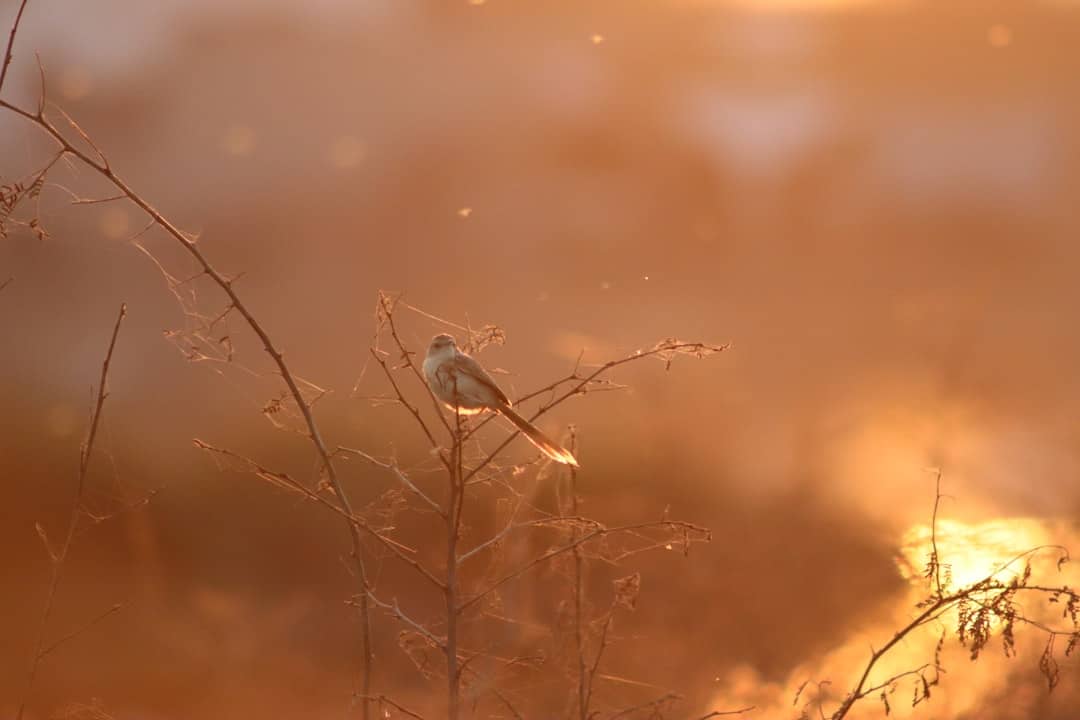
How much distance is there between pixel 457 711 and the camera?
175 centimetres

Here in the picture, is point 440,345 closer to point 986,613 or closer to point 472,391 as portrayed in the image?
point 472,391

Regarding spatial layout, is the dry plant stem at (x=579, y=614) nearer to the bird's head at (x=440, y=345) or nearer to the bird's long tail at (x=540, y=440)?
the bird's long tail at (x=540, y=440)

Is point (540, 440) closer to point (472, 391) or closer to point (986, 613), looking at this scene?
point (472, 391)

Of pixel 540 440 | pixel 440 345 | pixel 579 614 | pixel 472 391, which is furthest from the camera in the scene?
pixel 440 345

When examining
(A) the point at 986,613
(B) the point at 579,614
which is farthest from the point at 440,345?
(A) the point at 986,613

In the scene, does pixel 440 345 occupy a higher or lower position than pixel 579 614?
higher

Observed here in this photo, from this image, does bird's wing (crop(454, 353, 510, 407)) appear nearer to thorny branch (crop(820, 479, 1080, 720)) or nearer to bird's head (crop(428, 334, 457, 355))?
bird's head (crop(428, 334, 457, 355))

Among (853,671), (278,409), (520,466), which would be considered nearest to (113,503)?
(278,409)

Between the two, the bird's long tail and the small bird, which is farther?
the small bird

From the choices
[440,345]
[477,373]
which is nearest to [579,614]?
[477,373]

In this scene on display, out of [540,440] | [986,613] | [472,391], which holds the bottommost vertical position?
[986,613]

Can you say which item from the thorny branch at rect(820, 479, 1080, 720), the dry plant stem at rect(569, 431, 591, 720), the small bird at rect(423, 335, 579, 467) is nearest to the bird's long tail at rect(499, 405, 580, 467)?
the small bird at rect(423, 335, 579, 467)

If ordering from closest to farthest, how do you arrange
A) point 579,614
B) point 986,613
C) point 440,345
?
point 986,613
point 579,614
point 440,345

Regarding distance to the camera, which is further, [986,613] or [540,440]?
[540,440]
